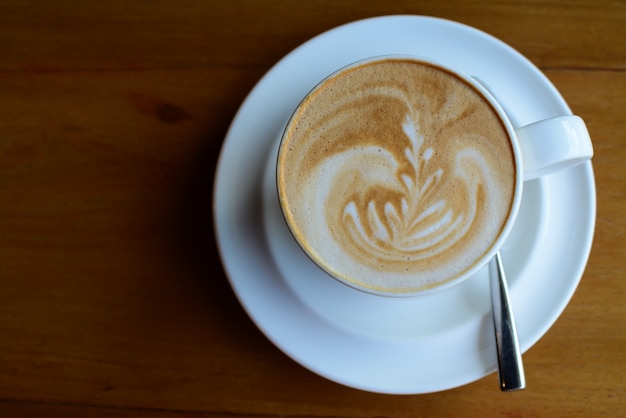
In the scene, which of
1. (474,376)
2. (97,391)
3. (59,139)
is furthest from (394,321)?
(59,139)

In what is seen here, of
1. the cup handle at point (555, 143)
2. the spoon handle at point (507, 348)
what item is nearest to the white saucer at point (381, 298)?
the spoon handle at point (507, 348)

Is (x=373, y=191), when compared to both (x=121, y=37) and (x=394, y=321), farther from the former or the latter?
(x=121, y=37)

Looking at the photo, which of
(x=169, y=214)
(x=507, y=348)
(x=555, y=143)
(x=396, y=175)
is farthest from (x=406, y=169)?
(x=169, y=214)

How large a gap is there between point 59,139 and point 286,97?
509 millimetres

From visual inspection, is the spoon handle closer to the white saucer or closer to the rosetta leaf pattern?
the white saucer

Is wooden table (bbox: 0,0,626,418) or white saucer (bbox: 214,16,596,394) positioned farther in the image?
wooden table (bbox: 0,0,626,418)

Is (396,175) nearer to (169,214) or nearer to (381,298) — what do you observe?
(381,298)

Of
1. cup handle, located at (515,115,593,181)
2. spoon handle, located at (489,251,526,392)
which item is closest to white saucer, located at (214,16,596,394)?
spoon handle, located at (489,251,526,392)

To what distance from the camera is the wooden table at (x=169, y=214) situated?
3.12ft

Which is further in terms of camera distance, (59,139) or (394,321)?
(59,139)

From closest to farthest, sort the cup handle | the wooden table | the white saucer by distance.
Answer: the cup handle → the white saucer → the wooden table

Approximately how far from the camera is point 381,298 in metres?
0.85

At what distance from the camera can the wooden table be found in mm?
951

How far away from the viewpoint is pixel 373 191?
30.6 inches
